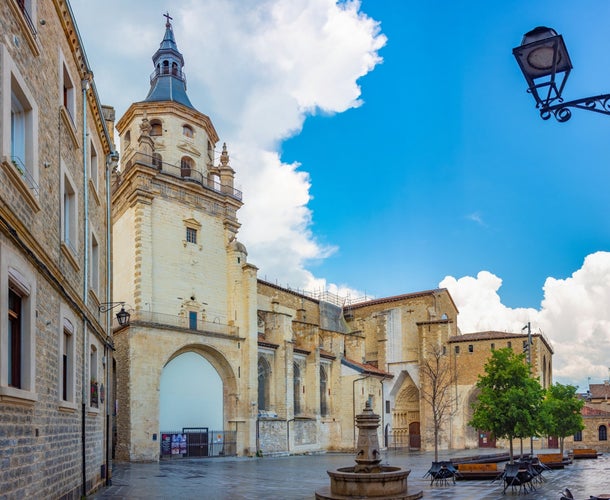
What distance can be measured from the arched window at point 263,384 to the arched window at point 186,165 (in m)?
12.8

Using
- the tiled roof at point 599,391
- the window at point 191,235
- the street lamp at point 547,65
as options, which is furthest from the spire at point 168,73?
the tiled roof at point 599,391

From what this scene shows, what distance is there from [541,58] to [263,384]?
38818mm

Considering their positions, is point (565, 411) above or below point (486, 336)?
below

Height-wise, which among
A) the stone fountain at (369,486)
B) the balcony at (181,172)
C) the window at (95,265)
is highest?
the balcony at (181,172)

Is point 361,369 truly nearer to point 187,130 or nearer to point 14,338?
point 187,130

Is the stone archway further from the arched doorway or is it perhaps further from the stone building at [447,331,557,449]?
the arched doorway

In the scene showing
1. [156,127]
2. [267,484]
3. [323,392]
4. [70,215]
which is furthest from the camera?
[323,392]

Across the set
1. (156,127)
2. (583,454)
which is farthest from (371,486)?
(156,127)

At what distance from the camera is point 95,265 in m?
17.9

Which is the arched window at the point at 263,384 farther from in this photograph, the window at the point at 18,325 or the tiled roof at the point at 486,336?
the window at the point at 18,325

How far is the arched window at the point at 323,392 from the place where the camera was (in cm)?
4841

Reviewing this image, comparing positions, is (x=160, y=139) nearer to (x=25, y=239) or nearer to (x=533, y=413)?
(x=533, y=413)

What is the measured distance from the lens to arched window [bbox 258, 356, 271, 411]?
42.5 metres

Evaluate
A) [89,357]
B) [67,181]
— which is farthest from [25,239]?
[89,357]
